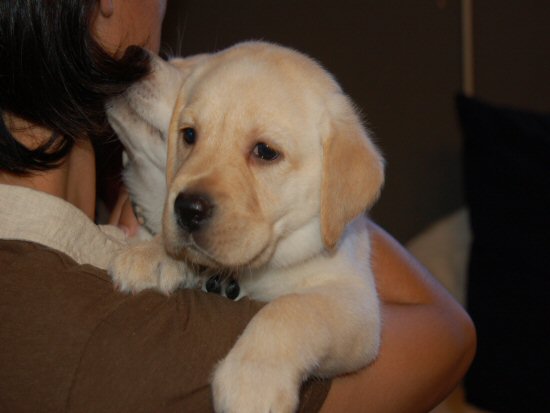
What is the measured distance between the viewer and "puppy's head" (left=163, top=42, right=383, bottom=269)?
4.64ft

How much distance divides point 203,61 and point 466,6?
245 cm

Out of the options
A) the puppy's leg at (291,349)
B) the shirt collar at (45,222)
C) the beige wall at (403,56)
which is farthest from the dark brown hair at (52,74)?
the beige wall at (403,56)

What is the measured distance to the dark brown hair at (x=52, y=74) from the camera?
4.54 ft

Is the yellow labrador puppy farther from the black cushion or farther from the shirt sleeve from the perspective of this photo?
the black cushion

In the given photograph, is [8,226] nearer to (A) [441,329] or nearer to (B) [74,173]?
(B) [74,173]

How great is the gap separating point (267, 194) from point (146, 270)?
0.98 ft

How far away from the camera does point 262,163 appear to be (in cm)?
152

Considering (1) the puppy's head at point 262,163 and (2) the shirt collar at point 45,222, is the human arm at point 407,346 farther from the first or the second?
(2) the shirt collar at point 45,222

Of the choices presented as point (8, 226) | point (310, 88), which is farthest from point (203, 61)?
point (8, 226)

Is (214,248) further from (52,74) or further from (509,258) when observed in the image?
(509,258)

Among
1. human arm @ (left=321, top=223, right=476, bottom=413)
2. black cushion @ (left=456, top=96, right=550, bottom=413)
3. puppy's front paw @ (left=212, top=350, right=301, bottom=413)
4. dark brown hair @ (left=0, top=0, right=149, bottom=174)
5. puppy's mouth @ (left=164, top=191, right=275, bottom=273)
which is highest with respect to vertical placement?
dark brown hair @ (left=0, top=0, right=149, bottom=174)

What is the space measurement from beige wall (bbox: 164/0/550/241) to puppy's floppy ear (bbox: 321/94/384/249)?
1.58 meters

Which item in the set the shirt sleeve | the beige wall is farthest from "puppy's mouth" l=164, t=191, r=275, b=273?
the beige wall

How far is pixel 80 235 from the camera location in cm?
146
